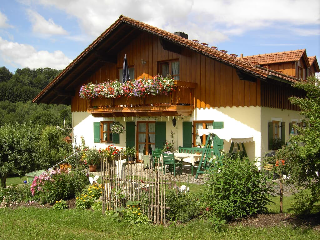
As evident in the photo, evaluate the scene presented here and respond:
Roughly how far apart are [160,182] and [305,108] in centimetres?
315

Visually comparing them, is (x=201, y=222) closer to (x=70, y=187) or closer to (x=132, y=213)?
(x=132, y=213)

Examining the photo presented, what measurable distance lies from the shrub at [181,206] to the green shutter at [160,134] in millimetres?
7820

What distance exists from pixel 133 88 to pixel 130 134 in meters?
2.97

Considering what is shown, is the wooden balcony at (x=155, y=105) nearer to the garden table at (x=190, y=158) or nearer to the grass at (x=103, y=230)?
the garden table at (x=190, y=158)

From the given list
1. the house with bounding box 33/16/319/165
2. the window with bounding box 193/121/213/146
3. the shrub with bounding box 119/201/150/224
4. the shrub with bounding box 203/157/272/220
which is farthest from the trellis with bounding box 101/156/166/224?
the window with bounding box 193/121/213/146

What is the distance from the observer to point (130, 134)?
54.4 feet

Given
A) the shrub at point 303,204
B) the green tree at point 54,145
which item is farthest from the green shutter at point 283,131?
the green tree at point 54,145

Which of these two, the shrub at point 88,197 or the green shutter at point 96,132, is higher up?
the green shutter at point 96,132

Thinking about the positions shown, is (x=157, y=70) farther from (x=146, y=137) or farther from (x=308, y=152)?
(x=308, y=152)

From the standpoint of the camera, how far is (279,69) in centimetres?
1731

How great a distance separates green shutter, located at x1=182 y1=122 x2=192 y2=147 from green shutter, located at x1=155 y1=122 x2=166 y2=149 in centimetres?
108

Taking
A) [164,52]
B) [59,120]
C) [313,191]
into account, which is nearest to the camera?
[313,191]

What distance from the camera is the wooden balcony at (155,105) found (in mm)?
13906

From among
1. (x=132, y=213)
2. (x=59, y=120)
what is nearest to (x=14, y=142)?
(x=132, y=213)
